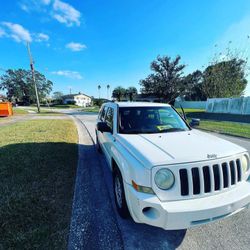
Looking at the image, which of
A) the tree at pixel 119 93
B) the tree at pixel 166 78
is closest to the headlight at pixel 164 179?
the tree at pixel 166 78

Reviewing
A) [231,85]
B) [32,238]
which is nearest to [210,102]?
[231,85]

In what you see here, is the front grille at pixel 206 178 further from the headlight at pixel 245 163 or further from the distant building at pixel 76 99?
the distant building at pixel 76 99

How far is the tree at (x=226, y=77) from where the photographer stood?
26.7 metres

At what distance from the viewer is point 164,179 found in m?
2.02

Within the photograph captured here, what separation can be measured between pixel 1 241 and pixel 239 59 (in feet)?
109

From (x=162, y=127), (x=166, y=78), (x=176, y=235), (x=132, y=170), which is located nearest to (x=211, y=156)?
(x=132, y=170)

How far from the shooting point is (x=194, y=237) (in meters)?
2.35

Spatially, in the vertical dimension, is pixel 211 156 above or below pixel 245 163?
above

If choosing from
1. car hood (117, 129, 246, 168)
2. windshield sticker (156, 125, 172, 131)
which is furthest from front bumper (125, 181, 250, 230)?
windshield sticker (156, 125, 172, 131)

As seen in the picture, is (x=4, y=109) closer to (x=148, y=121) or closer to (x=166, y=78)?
(x=148, y=121)

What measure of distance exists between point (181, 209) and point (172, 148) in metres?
0.78

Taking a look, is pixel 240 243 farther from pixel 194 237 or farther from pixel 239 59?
pixel 239 59

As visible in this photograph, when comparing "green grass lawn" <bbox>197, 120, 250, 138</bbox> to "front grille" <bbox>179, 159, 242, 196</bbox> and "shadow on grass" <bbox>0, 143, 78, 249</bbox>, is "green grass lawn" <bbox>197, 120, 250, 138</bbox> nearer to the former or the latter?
"front grille" <bbox>179, 159, 242, 196</bbox>

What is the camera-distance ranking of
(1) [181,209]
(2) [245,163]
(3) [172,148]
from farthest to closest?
(2) [245,163], (3) [172,148], (1) [181,209]
